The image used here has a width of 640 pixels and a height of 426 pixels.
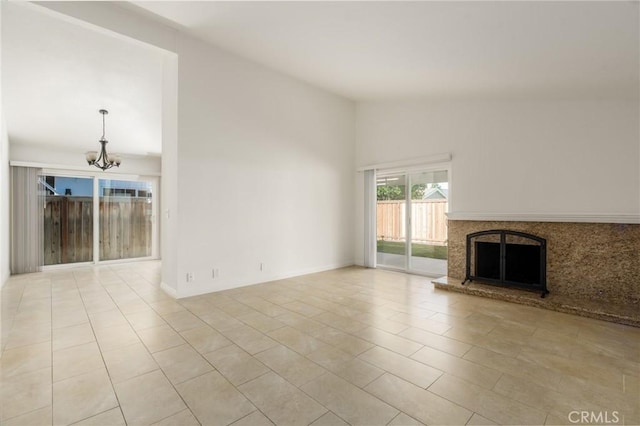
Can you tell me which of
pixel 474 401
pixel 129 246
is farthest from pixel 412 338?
pixel 129 246

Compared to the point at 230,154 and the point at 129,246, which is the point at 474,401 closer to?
the point at 230,154

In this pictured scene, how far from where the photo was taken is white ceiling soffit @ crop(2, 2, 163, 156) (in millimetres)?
3223

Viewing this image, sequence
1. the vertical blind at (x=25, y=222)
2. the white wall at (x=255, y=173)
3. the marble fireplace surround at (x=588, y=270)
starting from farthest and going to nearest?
1. the vertical blind at (x=25, y=222)
2. the white wall at (x=255, y=173)
3. the marble fireplace surround at (x=588, y=270)

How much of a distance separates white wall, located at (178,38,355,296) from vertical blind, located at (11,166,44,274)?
4438 millimetres

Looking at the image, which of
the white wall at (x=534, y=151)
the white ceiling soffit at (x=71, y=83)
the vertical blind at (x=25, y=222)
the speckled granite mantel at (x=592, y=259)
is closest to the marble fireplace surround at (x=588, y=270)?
the speckled granite mantel at (x=592, y=259)

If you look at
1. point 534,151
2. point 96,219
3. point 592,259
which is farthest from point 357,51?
point 96,219

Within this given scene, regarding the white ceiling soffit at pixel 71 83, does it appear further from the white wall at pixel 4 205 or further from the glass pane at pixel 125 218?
the glass pane at pixel 125 218

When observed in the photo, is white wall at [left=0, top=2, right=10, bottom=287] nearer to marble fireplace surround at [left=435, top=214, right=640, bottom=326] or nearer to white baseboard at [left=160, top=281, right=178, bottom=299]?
white baseboard at [left=160, top=281, right=178, bottom=299]

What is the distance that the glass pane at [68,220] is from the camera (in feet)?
21.0

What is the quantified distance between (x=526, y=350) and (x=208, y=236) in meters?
3.96

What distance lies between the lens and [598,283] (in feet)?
12.1

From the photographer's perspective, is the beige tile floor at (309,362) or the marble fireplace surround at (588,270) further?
the marble fireplace surround at (588,270)

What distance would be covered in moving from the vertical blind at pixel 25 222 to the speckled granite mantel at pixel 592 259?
8.91 m

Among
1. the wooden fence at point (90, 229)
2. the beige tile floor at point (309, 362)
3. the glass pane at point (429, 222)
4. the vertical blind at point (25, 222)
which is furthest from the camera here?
the wooden fence at point (90, 229)
